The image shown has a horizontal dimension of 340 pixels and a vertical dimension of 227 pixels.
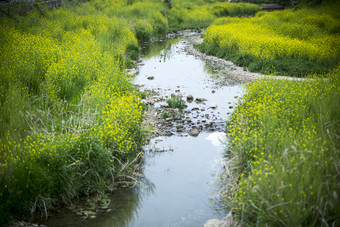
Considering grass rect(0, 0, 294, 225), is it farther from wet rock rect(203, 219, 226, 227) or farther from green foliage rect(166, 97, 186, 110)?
wet rock rect(203, 219, 226, 227)

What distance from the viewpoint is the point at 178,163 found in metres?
8.62

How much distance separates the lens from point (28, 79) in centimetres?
932

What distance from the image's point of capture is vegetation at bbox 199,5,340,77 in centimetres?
1582

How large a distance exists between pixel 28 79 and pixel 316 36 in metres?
18.3

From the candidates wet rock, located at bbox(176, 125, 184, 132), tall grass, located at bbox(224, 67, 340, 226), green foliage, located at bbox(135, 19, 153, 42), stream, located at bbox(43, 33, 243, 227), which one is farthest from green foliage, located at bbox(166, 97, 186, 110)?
green foliage, located at bbox(135, 19, 153, 42)

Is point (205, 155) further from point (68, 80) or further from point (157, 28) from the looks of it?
point (157, 28)

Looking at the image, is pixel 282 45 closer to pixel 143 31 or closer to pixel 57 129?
pixel 143 31

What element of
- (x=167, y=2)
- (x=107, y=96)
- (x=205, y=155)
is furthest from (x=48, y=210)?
(x=167, y=2)

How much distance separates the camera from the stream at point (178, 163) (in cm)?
641

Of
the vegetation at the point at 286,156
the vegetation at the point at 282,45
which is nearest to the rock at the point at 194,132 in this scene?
the vegetation at the point at 286,156

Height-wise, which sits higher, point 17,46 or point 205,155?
point 17,46

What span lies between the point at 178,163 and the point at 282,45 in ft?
40.1

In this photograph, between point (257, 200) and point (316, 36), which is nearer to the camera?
point (257, 200)

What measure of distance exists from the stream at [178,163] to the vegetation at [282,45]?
9.08ft
